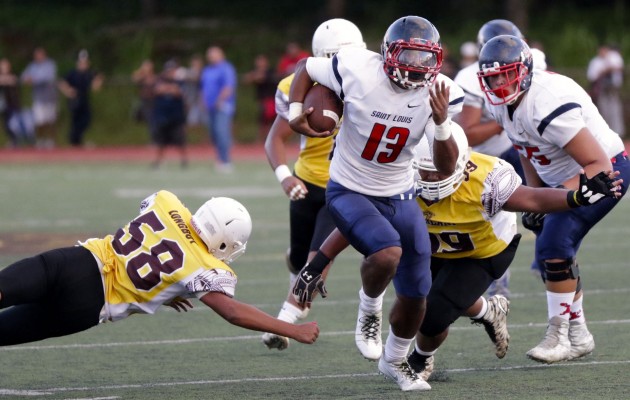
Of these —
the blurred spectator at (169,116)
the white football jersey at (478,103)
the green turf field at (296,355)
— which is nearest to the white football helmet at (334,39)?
the white football jersey at (478,103)

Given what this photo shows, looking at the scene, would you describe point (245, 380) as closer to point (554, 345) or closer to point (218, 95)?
point (554, 345)

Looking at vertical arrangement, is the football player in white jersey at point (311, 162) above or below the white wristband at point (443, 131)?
below

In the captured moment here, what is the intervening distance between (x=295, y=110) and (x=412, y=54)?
68 centimetres

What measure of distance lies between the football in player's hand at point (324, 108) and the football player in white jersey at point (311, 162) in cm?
98

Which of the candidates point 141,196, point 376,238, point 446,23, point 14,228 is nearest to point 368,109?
point 376,238

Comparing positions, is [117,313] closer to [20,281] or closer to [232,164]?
[20,281]

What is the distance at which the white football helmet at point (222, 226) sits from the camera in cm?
529

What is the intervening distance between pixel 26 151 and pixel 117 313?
59.5 feet

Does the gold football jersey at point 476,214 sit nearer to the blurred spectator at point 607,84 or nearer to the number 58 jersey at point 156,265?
the number 58 jersey at point 156,265

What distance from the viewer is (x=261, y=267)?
9.62 meters

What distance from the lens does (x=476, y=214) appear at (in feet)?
19.0

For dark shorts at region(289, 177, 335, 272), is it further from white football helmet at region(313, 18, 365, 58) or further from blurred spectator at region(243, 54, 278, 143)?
blurred spectator at region(243, 54, 278, 143)

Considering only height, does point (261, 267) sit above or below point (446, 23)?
above

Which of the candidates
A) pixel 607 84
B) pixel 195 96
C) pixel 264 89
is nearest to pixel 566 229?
pixel 264 89
